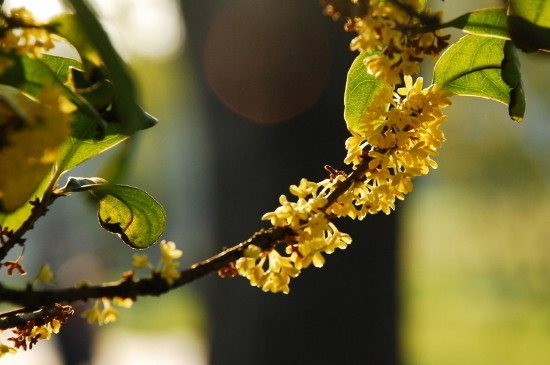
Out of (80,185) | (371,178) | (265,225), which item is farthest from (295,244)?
(265,225)

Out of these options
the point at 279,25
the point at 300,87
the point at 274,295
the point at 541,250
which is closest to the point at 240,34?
the point at 279,25

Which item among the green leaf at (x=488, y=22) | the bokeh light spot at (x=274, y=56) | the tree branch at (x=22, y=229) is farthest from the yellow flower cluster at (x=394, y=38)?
the bokeh light spot at (x=274, y=56)

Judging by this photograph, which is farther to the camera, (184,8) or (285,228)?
(184,8)

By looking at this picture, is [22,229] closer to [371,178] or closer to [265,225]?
[371,178]

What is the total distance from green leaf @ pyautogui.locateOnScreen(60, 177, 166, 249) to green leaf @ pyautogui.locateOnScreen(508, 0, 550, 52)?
1.13 feet

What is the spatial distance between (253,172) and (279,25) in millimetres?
823

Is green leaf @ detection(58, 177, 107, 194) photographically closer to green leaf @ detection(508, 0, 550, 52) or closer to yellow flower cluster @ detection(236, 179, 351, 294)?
yellow flower cluster @ detection(236, 179, 351, 294)

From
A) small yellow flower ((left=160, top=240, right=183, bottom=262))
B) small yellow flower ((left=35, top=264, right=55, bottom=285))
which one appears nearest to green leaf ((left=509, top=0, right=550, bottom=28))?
small yellow flower ((left=160, top=240, right=183, bottom=262))

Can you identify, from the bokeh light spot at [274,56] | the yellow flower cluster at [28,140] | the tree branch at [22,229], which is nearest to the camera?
the yellow flower cluster at [28,140]

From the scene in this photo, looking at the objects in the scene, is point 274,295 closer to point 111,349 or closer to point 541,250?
point 111,349

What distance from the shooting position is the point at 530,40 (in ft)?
1.43

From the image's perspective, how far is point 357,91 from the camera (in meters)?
0.59

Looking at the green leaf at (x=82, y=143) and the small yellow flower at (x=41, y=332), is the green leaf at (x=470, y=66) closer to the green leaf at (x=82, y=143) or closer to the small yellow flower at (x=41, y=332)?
the green leaf at (x=82, y=143)

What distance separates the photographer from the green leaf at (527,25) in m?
0.44
